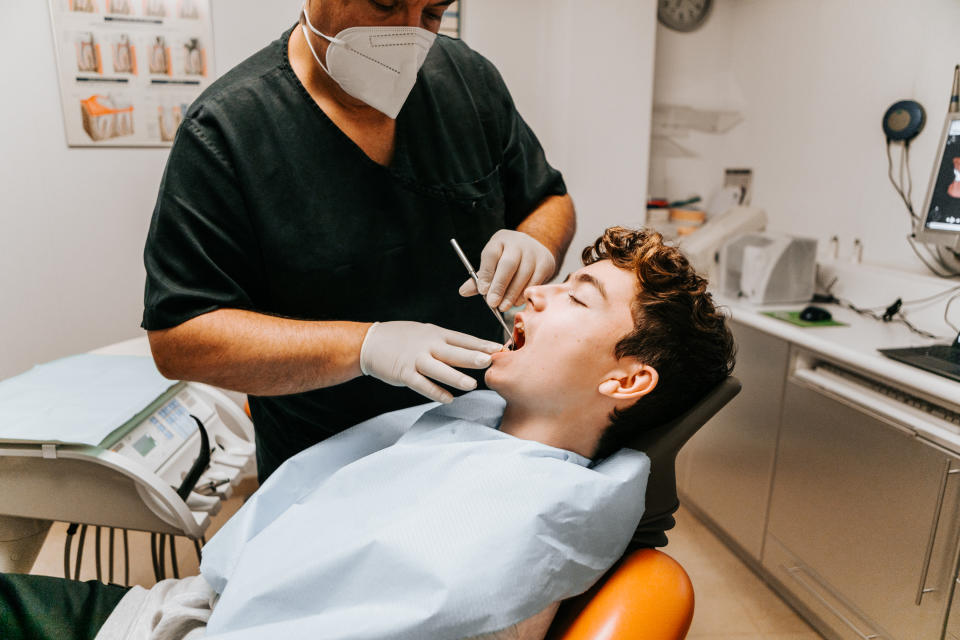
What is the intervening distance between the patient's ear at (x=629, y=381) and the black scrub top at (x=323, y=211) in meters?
0.38

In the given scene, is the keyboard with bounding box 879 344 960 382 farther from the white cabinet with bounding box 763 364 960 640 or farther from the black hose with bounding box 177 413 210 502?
the black hose with bounding box 177 413 210 502

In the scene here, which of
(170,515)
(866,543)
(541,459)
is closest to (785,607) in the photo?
(866,543)

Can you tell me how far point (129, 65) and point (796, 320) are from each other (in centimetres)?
289

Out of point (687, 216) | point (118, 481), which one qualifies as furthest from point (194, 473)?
point (687, 216)

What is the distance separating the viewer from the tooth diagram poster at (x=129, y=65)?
8.05ft

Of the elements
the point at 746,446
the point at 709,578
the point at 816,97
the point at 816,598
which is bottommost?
the point at 709,578

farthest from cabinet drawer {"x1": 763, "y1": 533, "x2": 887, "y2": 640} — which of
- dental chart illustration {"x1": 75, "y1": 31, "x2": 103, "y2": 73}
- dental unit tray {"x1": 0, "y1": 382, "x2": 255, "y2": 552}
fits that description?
dental chart illustration {"x1": 75, "y1": 31, "x2": 103, "y2": 73}

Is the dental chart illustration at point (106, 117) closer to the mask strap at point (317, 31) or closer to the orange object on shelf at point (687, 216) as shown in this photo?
the mask strap at point (317, 31)

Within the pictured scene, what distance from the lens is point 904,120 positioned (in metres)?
2.33

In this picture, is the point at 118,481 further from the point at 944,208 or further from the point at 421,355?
the point at 944,208

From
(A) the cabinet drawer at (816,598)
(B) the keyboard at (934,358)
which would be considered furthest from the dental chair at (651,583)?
(A) the cabinet drawer at (816,598)

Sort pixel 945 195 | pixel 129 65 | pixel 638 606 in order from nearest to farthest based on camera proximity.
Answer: pixel 638 606
pixel 945 195
pixel 129 65

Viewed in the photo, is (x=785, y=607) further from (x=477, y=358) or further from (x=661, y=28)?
(x=661, y=28)

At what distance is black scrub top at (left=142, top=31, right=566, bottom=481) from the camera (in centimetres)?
107
